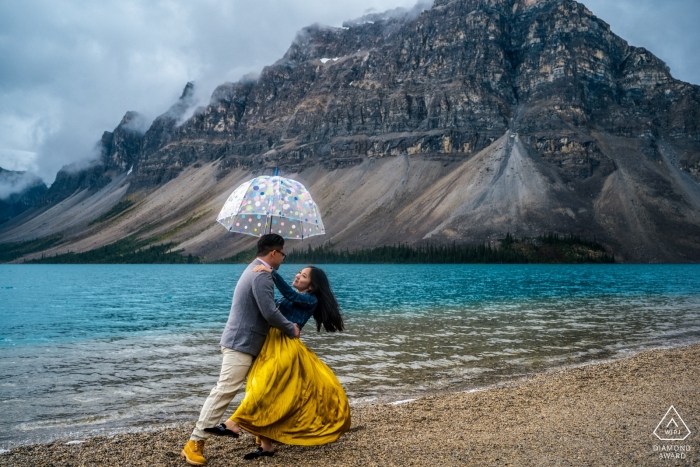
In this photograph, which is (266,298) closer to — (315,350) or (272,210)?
(272,210)

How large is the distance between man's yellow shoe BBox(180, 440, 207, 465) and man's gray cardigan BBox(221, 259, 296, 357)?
1.58m

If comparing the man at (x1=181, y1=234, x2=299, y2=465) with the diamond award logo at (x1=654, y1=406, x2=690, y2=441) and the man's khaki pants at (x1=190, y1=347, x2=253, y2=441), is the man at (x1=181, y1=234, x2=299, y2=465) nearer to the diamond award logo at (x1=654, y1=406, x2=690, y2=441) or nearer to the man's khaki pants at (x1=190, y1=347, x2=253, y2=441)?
the man's khaki pants at (x1=190, y1=347, x2=253, y2=441)

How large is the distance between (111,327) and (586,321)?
28.4 meters

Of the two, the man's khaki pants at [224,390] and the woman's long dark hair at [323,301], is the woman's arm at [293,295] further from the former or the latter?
the man's khaki pants at [224,390]

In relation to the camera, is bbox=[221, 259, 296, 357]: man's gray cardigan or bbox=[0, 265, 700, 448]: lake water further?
bbox=[0, 265, 700, 448]: lake water

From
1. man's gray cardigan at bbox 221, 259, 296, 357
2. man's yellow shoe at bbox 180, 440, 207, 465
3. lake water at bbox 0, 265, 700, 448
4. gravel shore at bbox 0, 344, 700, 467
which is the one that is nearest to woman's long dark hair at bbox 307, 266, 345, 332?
man's gray cardigan at bbox 221, 259, 296, 357

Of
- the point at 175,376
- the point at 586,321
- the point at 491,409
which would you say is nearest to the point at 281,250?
the point at 491,409

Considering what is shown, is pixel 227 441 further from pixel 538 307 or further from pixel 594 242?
pixel 594 242

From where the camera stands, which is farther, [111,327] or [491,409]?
[111,327]

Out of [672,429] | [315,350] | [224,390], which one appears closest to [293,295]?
[224,390]

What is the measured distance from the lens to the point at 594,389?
1298 centimetres

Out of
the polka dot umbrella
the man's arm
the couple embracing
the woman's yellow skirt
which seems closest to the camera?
the man's arm

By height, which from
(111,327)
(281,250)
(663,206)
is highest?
(663,206)

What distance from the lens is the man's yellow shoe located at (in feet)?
26.8
